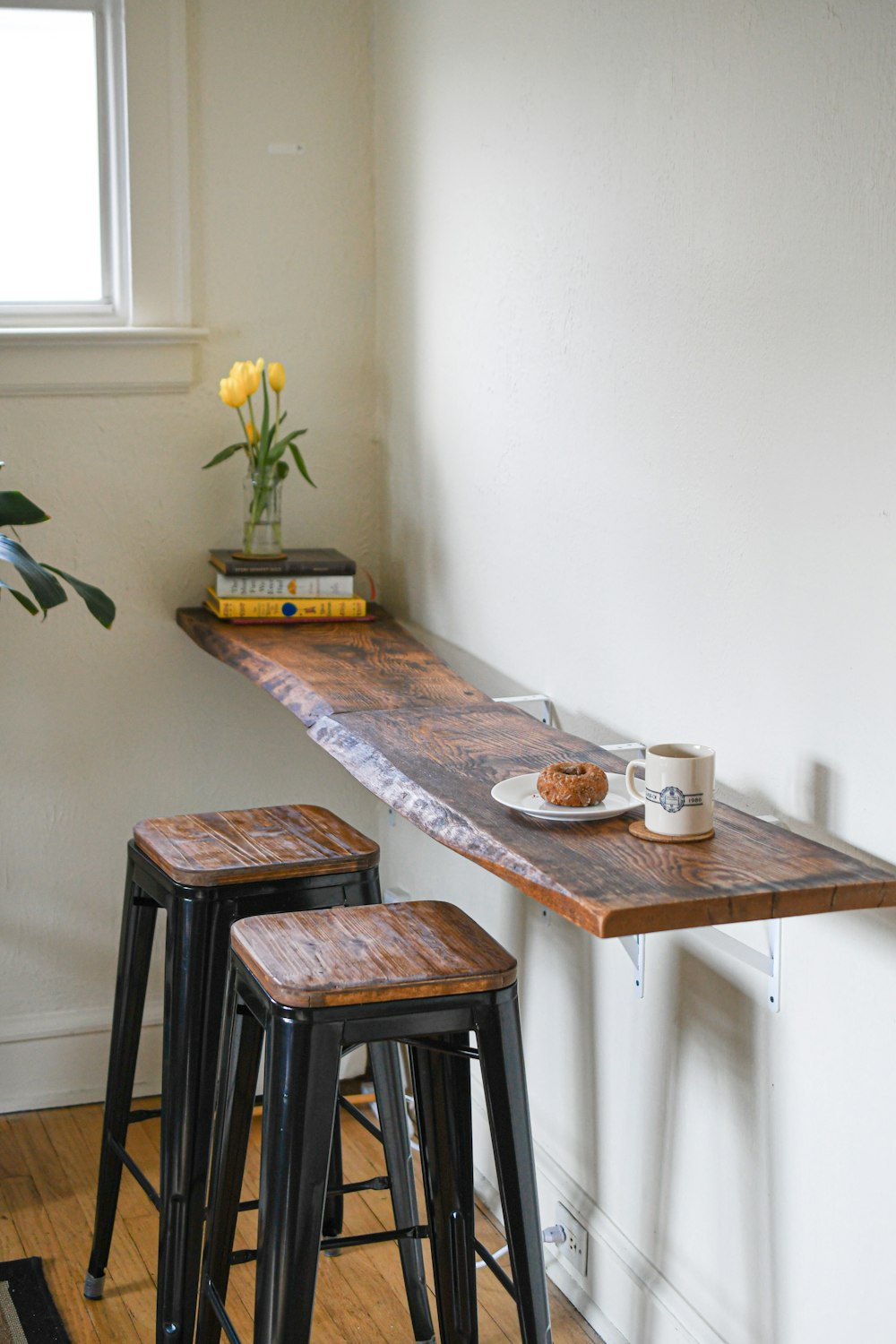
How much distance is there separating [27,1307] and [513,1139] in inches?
39.5

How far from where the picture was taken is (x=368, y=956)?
1.57 metres

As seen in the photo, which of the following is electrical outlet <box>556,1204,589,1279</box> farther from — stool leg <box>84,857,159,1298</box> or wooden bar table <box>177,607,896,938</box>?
wooden bar table <box>177,607,896,938</box>

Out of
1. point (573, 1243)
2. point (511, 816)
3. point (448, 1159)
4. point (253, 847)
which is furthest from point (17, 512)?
point (573, 1243)

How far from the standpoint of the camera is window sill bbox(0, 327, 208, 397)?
260 cm

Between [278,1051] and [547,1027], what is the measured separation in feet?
2.78

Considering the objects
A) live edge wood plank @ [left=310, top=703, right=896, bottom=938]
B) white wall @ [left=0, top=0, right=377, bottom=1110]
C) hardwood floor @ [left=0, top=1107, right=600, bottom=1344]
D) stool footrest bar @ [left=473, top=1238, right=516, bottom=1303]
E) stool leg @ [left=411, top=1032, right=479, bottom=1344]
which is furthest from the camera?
white wall @ [left=0, top=0, right=377, bottom=1110]

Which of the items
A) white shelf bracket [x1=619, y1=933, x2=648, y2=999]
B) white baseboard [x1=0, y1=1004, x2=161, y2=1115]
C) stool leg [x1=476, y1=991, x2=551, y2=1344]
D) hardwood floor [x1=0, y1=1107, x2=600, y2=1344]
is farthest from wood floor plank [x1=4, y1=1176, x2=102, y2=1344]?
white shelf bracket [x1=619, y1=933, x2=648, y2=999]

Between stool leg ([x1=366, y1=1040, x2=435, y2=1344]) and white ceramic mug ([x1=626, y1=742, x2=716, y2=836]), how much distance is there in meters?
0.64

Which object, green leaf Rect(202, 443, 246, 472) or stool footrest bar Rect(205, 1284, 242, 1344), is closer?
stool footrest bar Rect(205, 1284, 242, 1344)

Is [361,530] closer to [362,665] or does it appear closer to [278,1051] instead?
[362,665]

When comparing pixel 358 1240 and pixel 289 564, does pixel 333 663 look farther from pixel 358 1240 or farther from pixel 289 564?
pixel 358 1240

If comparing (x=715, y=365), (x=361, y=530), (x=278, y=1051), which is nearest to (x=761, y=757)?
(x=715, y=365)

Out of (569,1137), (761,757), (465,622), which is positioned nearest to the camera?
(761,757)

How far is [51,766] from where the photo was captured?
276 cm
